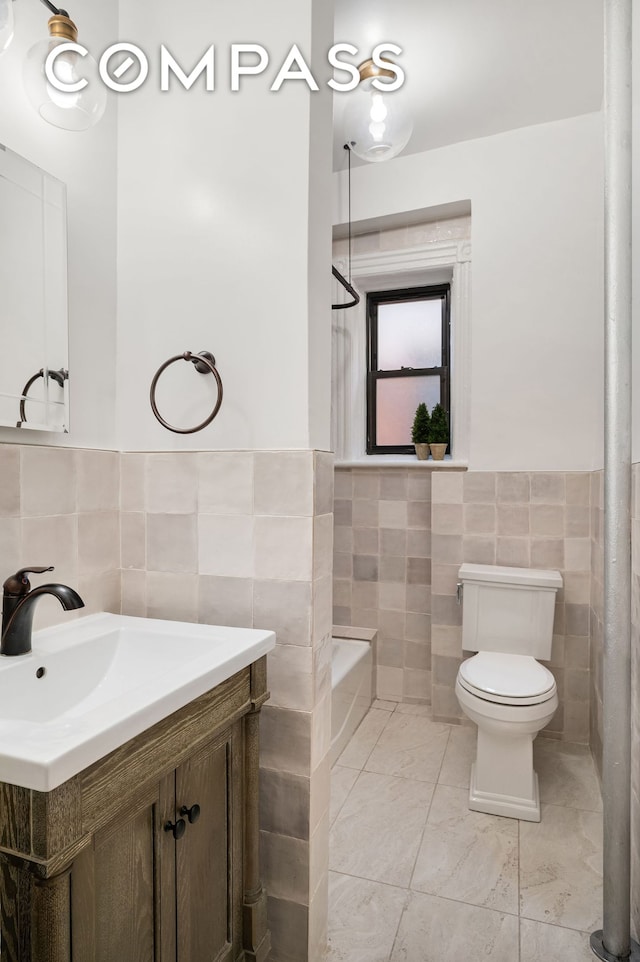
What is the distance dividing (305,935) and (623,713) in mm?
958

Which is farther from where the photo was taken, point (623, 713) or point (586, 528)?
point (586, 528)

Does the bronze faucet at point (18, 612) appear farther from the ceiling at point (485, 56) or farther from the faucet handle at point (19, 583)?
the ceiling at point (485, 56)

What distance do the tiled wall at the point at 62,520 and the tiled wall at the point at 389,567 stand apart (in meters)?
1.73

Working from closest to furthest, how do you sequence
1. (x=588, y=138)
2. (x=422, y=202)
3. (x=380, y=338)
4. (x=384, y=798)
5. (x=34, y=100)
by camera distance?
(x=34, y=100) < (x=384, y=798) < (x=588, y=138) < (x=422, y=202) < (x=380, y=338)

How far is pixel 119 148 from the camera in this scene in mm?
1543

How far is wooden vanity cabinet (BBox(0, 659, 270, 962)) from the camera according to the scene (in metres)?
0.76

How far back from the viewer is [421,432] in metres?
3.01

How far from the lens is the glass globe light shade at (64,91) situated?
3.74 feet

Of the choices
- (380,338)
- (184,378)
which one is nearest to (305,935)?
(184,378)

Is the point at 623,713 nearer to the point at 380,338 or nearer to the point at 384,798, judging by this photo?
the point at 384,798

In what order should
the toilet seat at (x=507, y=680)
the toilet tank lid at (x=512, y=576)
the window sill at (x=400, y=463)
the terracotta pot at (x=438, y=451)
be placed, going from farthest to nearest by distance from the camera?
1. the terracotta pot at (x=438, y=451)
2. the window sill at (x=400, y=463)
3. the toilet tank lid at (x=512, y=576)
4. the toilet seat at (x=507, y=680)

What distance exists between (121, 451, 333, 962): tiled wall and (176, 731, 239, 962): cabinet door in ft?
0.62

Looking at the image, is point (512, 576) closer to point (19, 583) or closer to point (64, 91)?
point (19, 583)

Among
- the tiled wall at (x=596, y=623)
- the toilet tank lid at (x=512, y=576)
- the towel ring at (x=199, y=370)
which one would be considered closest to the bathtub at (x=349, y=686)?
the toilet tank lid at (x=512, y=576)
